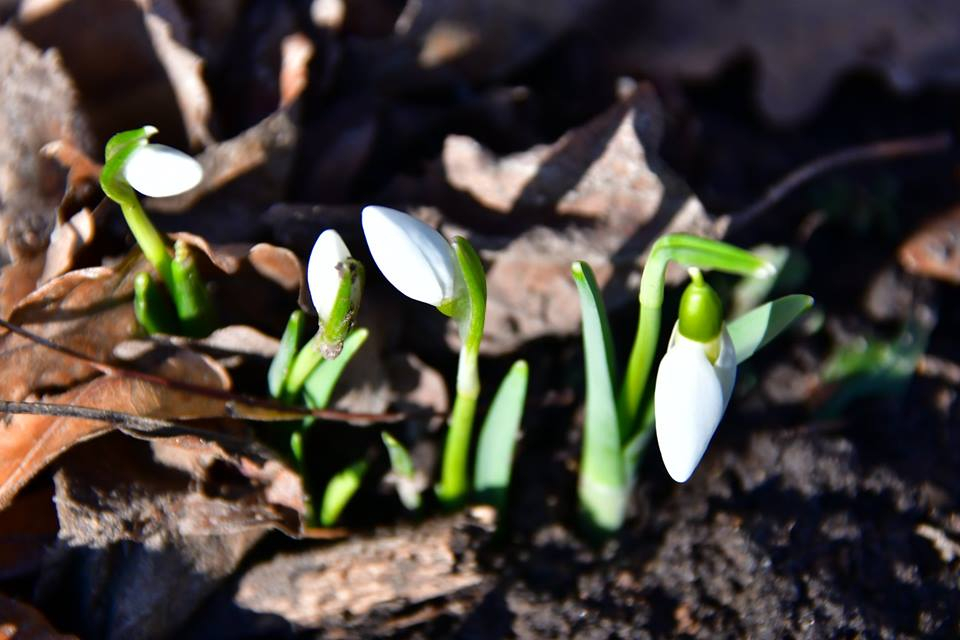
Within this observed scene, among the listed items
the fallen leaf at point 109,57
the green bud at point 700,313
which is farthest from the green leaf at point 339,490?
the fallen leaf at point 109,57

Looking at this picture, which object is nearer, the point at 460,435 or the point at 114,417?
the point at 114,417

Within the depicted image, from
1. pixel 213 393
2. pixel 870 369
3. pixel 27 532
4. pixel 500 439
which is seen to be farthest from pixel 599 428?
pixel 27 532

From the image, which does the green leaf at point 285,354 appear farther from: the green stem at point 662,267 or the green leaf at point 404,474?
the green stem at point 662,267

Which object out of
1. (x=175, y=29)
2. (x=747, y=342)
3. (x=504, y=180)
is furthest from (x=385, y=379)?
(x=175, y=29)

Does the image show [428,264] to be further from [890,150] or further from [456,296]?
[890,150]

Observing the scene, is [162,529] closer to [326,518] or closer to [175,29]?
[326,518]

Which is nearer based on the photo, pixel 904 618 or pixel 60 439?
pixel 60 439
